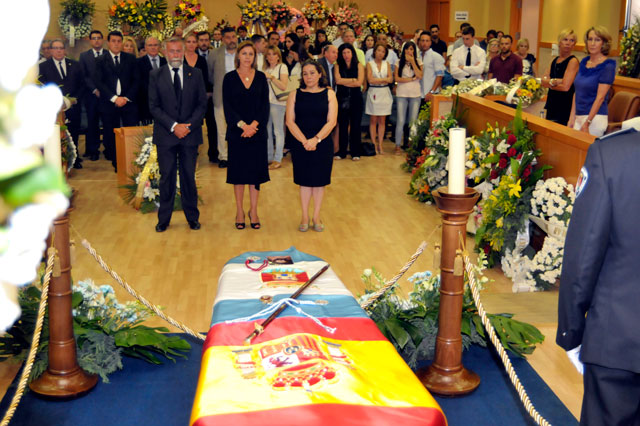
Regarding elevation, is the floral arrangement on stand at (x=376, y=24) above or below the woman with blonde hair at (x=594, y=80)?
above

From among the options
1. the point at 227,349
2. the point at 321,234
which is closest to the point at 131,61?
the point at 321,234

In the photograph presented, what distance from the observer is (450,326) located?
131 inches

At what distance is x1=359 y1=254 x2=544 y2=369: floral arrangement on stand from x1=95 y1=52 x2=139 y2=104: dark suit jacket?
602 centimetres

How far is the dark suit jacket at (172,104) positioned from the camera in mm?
6344

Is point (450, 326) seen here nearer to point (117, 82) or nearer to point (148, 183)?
point (148, 183)

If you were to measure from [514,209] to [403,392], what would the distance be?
10.7 feet

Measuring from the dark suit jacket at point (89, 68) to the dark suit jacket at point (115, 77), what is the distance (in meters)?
Result: 0.26

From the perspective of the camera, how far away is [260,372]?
246 centimetres

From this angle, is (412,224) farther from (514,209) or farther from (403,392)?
(403,392)

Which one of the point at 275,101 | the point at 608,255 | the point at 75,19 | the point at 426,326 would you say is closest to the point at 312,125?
the point at 426,326

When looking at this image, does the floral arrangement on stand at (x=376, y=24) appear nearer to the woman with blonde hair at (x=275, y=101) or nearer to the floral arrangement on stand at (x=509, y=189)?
the woman with blonde hair at (x=275, y=101)

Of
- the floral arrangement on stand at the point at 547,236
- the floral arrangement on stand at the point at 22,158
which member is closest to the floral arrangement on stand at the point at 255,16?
the floral arrangement on stand at the point at 547,236

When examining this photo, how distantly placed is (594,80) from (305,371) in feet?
17.0

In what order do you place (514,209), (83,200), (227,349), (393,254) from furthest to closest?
1. (83,200)
2. (393,254)
3. (514,209)
4. (227,349)
